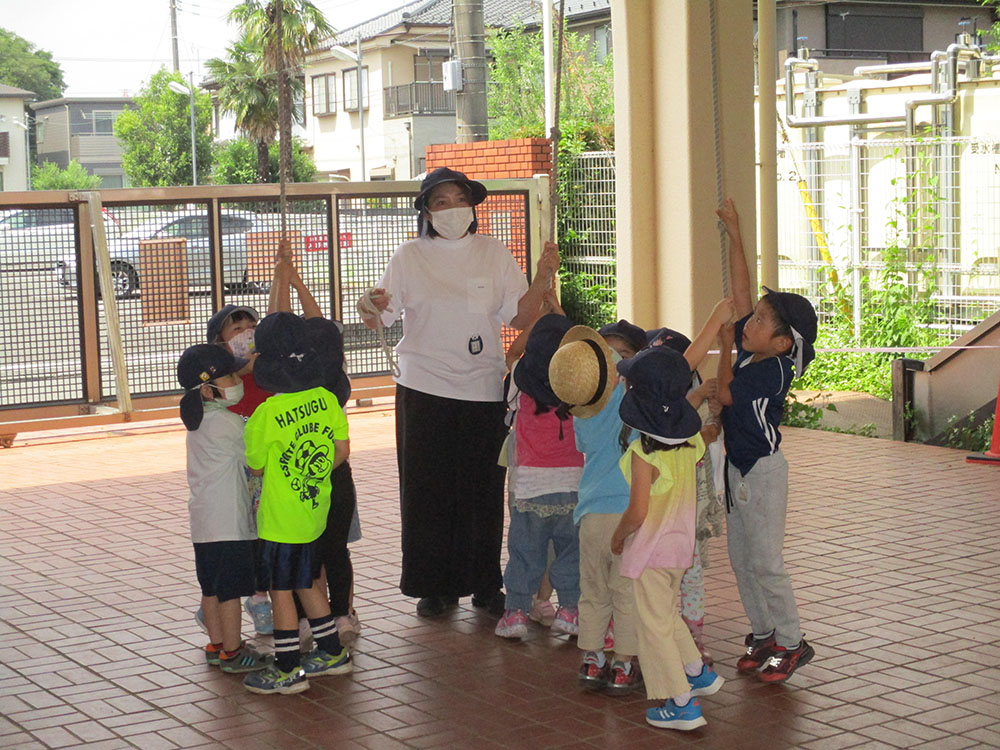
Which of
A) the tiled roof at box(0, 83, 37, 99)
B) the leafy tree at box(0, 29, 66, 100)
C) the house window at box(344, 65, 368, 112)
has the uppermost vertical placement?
the leafy tree at box(0, 29, 66, 100)

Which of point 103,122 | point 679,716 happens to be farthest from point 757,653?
point 103,122

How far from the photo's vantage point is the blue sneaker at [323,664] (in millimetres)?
5238

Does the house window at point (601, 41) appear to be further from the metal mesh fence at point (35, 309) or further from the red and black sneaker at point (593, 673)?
the red and black sneaker at point (593, 673)

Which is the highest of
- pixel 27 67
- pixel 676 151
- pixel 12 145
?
pixel 27 67

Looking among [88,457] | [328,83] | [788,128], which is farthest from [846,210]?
[328,83]

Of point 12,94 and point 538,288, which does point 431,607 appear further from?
point 12,94

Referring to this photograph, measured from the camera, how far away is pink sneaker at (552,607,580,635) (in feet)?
18.6

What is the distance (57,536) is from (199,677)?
3.13 metres

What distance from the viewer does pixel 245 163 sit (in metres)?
51.8

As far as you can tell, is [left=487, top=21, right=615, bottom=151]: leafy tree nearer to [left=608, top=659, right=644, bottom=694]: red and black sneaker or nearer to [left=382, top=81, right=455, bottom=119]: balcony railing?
[left=382, top=81, right=455, bottom=119]: balcony railing

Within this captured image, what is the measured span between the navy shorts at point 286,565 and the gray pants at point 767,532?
1631 millimetres

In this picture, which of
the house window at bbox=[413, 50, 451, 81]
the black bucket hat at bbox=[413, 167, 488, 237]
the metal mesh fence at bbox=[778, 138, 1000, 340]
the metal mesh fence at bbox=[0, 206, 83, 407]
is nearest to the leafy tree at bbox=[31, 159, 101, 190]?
the house window at bbox=[413, 50, 451, 81]

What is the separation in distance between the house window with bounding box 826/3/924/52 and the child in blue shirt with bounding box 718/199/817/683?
31.3 meters

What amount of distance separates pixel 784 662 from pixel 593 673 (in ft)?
2.37
